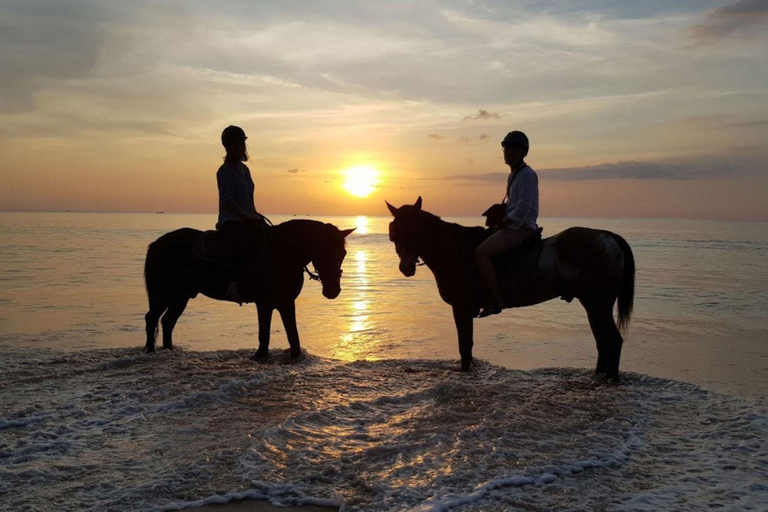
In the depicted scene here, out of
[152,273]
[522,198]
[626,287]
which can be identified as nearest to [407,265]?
[522,198]

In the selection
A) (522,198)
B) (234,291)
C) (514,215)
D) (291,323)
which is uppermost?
(522,198)

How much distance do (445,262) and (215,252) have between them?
3243mm

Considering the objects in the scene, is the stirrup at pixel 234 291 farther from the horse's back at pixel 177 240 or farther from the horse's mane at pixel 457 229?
the horse's mane at pixel 457 229

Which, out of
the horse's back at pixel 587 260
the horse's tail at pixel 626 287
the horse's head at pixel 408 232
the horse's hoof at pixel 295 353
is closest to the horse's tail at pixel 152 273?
the horse's hoof at pixel 295 353

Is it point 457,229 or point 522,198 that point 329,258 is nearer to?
point 457,229

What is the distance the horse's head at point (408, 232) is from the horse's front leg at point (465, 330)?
0.85 metres

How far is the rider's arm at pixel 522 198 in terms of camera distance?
676cm

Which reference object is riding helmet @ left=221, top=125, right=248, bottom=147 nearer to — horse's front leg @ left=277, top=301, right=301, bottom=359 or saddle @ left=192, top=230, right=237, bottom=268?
saddle @ left=192, top=230, right=237, bottom=268

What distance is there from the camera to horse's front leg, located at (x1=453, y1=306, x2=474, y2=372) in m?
7.24

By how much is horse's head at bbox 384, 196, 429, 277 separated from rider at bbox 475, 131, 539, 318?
2.71ft

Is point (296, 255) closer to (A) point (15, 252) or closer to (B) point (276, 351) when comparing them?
(B) point (276, 351)

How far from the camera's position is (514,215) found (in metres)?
6.79

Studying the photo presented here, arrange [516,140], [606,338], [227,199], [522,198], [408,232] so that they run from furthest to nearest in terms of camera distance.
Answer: [227,199], [408,232], [516,140], [606,338], [522,198]

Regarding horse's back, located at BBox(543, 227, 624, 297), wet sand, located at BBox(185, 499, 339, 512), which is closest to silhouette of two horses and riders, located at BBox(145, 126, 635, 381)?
horse's back, located at BBox(543, 227, 624, 297)
